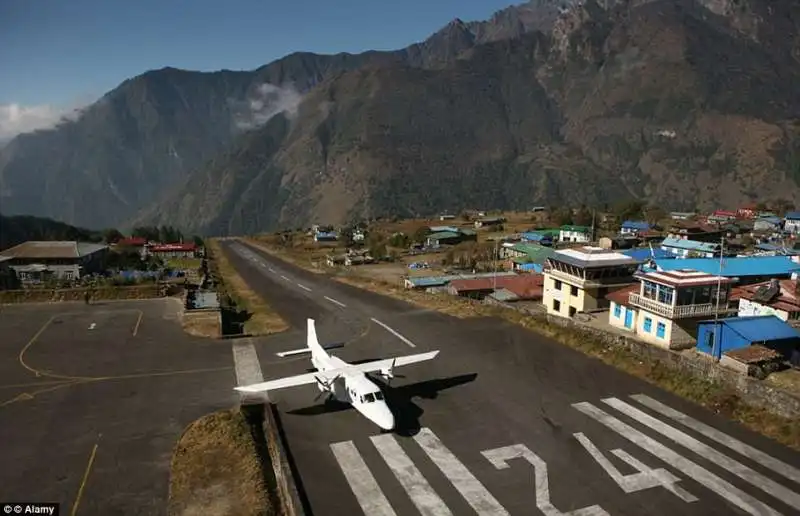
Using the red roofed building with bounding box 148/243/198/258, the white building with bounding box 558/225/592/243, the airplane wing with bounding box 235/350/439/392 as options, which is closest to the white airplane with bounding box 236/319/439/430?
the airplane wing with bounding box 235/350/439/392

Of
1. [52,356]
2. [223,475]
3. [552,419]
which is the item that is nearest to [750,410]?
[552,419]

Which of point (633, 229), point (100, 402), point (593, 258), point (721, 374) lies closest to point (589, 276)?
point (593, 258)

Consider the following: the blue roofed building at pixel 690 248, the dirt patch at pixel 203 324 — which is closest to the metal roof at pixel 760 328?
the dirt patch at pixel 203 324

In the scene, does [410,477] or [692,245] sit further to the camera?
[692,245]

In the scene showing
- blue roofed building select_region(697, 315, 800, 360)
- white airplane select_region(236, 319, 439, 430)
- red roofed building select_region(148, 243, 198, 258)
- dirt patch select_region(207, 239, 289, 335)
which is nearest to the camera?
white airplane select_region(236, 319, 439, 430)

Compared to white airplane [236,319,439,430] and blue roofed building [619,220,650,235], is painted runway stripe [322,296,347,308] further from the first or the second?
blue roofed building [619,220,650,235]

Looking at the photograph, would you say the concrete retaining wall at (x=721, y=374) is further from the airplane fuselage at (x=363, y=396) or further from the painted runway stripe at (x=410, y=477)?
the airplane fuselage at (x=363, y=396)

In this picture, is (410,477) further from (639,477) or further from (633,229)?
(633,229)
